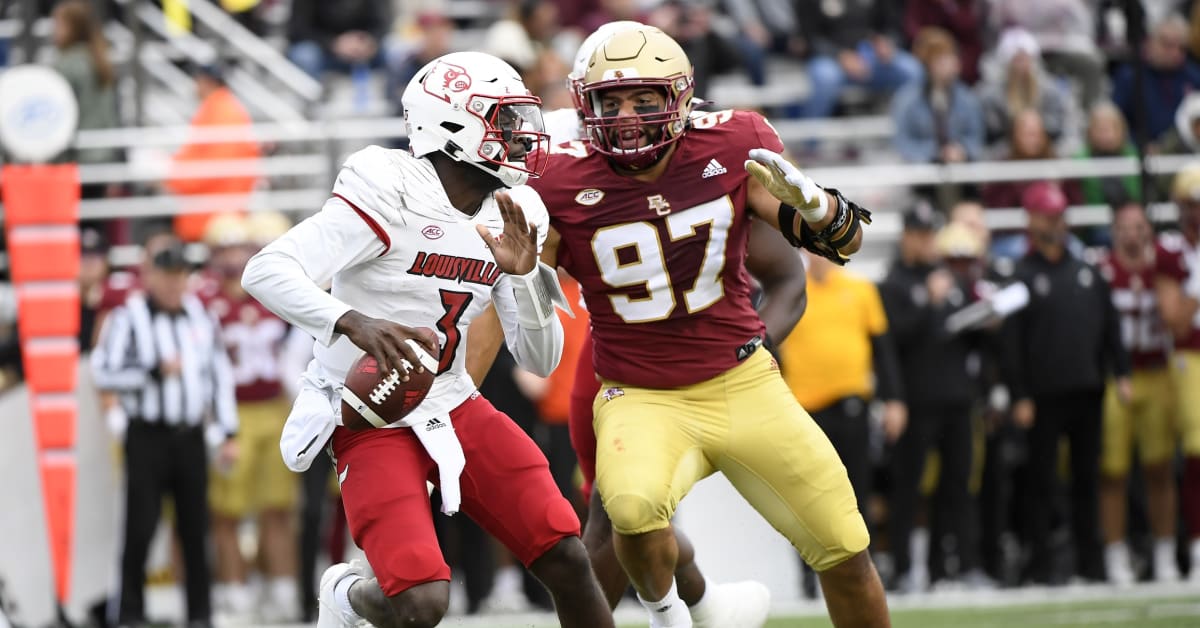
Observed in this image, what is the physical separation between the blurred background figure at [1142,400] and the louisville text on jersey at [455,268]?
5993mm

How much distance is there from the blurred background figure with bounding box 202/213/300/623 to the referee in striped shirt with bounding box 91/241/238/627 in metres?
0.61

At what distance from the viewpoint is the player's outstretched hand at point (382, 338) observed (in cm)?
502

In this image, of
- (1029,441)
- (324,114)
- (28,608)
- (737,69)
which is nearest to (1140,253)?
(1029,441)

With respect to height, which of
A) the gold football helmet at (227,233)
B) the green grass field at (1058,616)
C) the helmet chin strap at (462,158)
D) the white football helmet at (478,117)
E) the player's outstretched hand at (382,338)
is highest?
the white football helmet at (478,117)

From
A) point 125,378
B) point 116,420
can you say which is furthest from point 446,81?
point 116,420

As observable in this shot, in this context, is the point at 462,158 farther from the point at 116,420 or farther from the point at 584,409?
the point at 116,420

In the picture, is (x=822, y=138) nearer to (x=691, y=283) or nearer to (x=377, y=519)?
(x=691, y=283)

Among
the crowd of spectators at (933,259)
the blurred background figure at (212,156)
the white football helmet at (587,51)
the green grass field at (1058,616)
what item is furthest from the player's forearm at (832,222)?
the blurred background figure at (212,156)

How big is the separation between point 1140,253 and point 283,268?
699 cm

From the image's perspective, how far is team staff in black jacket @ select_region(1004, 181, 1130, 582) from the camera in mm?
10398

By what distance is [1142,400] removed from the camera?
35.0ft

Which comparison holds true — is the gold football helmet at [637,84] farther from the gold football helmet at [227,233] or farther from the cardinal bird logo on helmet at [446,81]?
the gold football helmet at [227,233]

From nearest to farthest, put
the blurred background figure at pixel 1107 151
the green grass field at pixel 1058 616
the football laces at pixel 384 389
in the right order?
the football laces at pixel 384 389 < the green grass field at pixel 1058 616 < the blurred background figure at pixel 1107 151

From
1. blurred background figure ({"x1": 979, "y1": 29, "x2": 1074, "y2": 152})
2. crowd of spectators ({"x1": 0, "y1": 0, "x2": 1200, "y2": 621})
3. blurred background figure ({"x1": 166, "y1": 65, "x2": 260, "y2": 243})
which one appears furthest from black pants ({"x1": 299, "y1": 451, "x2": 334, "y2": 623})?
blurred background figure ({"x1": 979, "y1": 29, "x2": 1074, "y2": 152})
